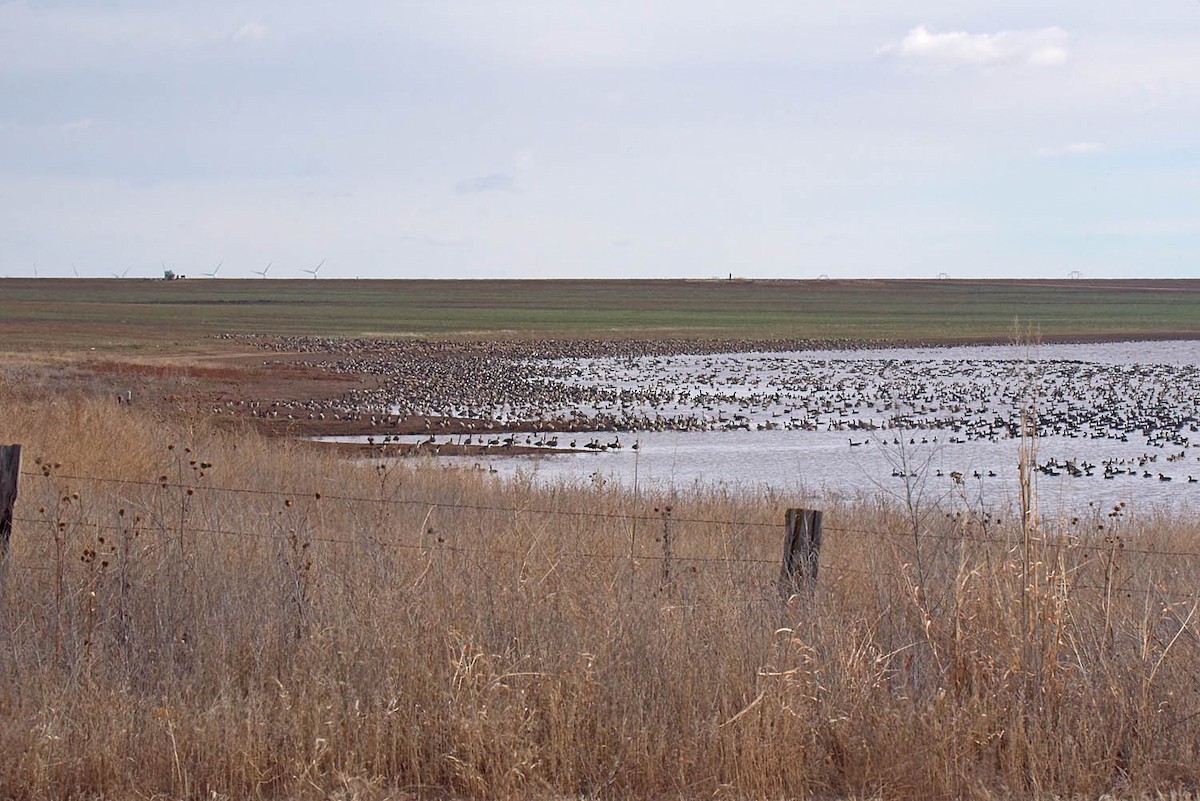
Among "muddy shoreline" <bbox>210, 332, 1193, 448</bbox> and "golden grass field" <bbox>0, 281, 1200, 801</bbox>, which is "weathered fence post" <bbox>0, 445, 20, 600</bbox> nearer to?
"golden grass field" <bbox>0, 281, 1200, 801</bbox>

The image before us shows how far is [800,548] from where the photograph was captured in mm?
7609

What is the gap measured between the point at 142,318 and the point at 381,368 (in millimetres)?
47650

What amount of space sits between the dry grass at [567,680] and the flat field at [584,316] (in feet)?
129

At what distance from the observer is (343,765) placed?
5484 millimetres

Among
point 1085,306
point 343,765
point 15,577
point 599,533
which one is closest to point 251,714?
point 343,765

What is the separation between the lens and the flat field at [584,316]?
7400 centimetres

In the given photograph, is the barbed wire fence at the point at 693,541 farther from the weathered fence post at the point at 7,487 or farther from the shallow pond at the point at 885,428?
the shallow pond at the point at 885,428

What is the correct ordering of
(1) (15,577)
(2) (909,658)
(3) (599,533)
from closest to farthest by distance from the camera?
1. (2) (909,658)
2. (1) (15,577)
3. (3) (599,533)

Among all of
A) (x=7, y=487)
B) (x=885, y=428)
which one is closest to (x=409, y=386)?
(x=885, y=428)

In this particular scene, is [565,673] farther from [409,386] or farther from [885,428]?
[409,386]

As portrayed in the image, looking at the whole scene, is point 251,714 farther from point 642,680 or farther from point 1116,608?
point 1116,608

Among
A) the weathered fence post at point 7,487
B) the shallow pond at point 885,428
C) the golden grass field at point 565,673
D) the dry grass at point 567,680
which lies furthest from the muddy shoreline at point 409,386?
the weathered fence post at point 7,487

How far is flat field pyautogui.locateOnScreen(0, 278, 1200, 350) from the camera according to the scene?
74.0m

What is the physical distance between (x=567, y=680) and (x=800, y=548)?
7.01ft
